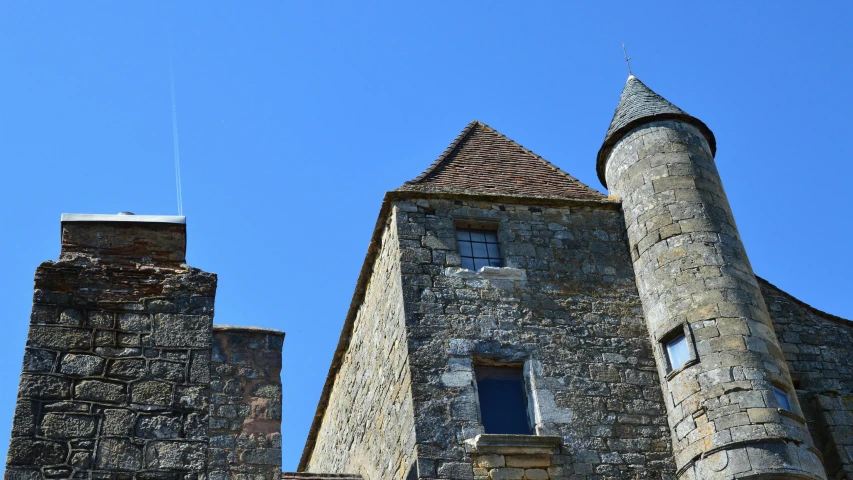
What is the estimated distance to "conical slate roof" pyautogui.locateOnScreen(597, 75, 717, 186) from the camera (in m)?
11.9

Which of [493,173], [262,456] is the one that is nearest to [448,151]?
[493,173]

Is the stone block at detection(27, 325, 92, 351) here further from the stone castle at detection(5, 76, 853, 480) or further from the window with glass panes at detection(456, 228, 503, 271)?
the window with glass panes at detection(456, 228, 503, 271)

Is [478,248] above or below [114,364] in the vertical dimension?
above

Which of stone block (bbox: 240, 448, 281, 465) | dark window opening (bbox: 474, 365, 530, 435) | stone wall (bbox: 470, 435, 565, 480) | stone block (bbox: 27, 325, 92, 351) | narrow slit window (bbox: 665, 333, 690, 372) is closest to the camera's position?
stone block (bbox: 27, 325, 92, 351)

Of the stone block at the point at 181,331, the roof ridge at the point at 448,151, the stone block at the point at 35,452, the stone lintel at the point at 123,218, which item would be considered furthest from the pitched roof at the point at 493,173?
the stone block at the point at 35,452

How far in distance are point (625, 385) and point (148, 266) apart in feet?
19.1

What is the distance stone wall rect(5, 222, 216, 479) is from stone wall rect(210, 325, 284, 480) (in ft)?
7.15

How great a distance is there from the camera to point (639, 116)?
1188 centimetres

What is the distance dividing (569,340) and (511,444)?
149 cm

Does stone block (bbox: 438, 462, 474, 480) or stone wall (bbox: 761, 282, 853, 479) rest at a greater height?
stone wall (bbox: 761, 282, 853, 479)

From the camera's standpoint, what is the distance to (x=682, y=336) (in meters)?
10.2

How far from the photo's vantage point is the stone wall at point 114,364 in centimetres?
512

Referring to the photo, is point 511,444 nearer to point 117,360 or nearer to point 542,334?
point 542,334

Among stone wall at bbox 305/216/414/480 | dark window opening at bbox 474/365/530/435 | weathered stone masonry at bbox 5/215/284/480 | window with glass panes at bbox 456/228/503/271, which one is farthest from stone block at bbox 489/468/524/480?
weathered stone masonry at bbox 5/215/284/480
